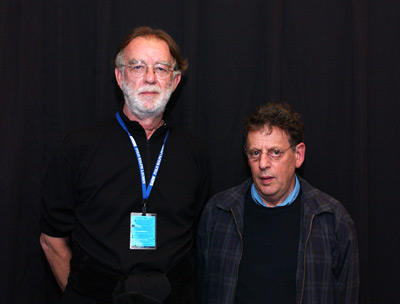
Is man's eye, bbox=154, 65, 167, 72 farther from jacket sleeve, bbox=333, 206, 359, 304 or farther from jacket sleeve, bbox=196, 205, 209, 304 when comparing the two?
jacket sleeve, bbox=333, 206, 359, 304

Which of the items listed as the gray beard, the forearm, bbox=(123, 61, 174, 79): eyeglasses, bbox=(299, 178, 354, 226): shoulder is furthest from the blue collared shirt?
the forearm

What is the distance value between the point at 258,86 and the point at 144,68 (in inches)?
30.6

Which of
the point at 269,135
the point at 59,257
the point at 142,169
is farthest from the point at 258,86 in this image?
the point at 59,257

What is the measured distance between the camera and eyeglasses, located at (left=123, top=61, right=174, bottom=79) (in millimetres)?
1853

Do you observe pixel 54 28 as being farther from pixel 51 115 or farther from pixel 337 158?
pixel 337 158

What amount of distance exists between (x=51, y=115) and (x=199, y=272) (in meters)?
1.17

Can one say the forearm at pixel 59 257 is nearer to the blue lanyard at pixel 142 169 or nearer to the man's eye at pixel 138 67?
the blue lanyard at pixel 142 169

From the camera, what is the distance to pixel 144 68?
6.09ft

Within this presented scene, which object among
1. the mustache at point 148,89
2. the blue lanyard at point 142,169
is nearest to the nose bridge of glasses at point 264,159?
the blue lanyard at point 142,169

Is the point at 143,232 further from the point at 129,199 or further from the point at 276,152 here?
the point at 276,152

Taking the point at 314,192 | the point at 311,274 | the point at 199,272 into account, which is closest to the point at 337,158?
the point at 314,192

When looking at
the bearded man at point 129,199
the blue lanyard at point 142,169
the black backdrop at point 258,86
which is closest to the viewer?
the bearded man at point 129,199

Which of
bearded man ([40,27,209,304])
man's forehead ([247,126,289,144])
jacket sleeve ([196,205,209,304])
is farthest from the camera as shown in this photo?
jacket sleeve ([196,205,209,304])

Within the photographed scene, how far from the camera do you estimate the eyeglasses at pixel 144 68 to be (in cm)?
185
